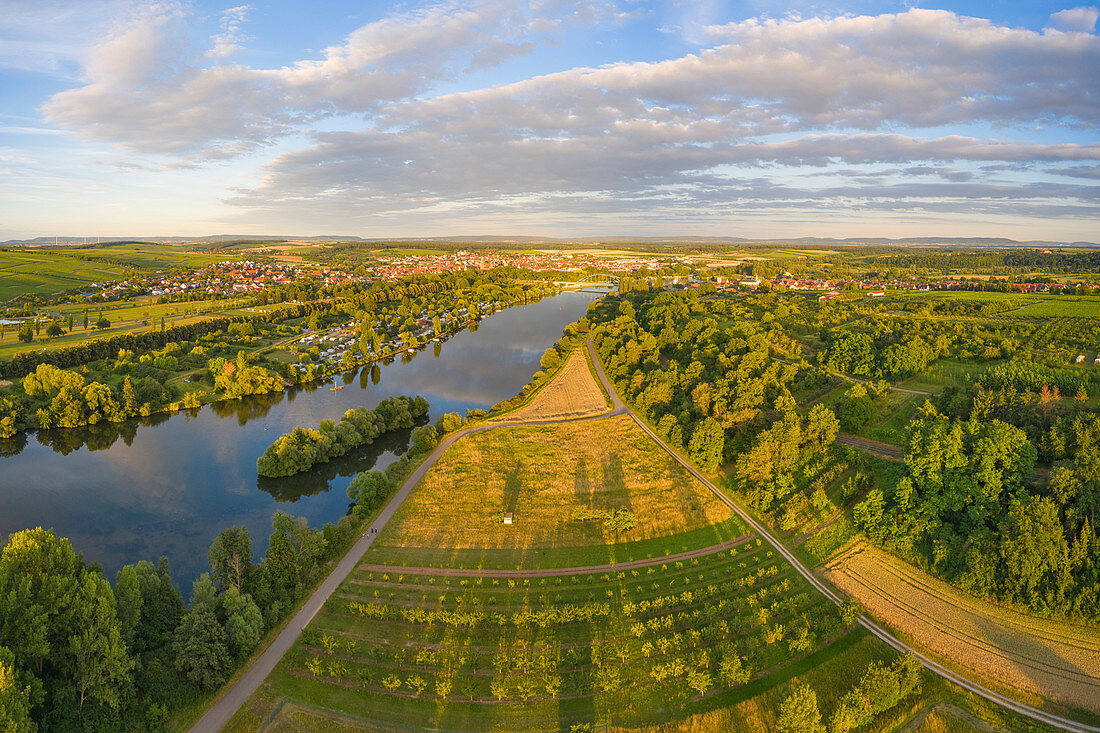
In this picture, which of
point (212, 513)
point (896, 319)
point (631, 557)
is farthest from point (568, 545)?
point (896, 319)

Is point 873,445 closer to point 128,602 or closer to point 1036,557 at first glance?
point 1036,557

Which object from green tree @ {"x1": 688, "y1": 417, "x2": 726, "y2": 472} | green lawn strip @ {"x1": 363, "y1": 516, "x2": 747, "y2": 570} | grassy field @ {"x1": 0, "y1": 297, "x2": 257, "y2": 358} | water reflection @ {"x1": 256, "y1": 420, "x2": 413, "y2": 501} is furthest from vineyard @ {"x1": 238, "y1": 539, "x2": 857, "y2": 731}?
grassy field @ {"x1": 0, "y1": 297, "x2": 257, "y2": 358}

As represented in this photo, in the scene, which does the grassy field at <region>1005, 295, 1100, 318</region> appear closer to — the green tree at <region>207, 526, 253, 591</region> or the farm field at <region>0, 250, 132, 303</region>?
the green tree at <region>207, 526, 253, 591</region>

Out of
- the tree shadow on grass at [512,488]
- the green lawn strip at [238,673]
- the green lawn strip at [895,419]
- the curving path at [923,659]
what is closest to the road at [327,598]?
the curving path at [923,659]

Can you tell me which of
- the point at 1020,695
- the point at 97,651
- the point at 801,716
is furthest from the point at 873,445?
the point at 97,651

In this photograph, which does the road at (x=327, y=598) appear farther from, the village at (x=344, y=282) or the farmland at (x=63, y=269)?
the farmland at (x=63, y=269)

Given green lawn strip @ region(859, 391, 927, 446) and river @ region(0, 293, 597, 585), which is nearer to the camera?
river @ region(0, 293, 597, 585)
